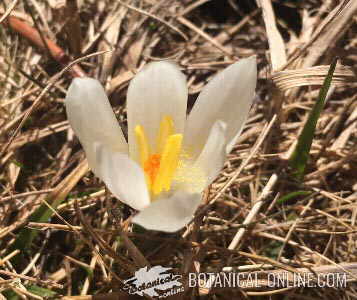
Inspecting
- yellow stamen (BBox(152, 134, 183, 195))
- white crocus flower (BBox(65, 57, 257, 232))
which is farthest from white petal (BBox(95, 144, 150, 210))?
yellow stamen (BBox(152, 134, 183, 195))

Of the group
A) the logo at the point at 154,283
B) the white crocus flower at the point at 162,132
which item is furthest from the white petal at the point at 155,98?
the logo at the point at 154,283

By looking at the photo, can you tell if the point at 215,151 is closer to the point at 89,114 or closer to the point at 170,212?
the point at 170,212

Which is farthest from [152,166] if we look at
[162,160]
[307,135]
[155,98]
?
[307,135]

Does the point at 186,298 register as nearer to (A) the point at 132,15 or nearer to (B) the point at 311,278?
(B) the point at 311,278

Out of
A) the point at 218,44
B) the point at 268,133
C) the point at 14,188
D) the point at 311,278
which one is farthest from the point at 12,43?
the point at 311,278

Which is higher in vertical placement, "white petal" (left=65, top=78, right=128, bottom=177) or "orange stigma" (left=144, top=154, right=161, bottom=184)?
"white petal" (left=65, top=78, right=128, bottom=177)

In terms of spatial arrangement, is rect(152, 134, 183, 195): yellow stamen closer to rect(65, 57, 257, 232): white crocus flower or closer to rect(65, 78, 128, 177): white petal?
rect(65, 57, 257, 232): white crocus flower
